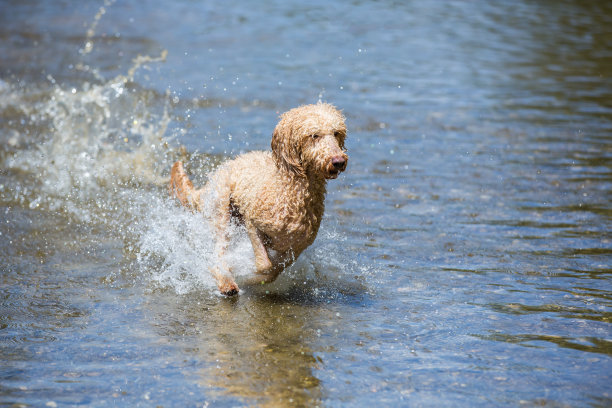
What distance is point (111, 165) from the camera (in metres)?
8.66

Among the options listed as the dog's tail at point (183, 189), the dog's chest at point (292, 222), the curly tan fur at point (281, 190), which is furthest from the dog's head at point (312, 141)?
the dog's tail at point (183, 189)

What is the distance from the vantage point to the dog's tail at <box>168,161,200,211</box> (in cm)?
610

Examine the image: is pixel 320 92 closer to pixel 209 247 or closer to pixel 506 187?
pixel 506 187

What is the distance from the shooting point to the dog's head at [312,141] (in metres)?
4.94

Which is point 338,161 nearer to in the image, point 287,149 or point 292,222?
point 287,149

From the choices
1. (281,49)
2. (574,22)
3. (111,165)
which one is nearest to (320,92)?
(281,49)

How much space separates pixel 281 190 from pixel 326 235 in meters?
1.66

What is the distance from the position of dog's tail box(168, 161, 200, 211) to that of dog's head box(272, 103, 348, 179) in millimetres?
1101

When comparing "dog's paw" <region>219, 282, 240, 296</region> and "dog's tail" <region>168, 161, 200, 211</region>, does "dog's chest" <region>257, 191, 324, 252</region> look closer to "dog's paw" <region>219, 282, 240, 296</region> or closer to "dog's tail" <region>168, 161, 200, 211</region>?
"dog's paw" <region>219, 282, 240, 296</region>

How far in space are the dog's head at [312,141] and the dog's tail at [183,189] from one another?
1101 millimetres

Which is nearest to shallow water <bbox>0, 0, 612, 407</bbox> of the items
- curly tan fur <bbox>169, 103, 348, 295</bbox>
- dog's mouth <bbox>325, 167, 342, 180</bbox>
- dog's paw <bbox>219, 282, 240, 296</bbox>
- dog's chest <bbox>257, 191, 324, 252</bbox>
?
dog's paw <bbox>219, 282, 240, 296</bbox>

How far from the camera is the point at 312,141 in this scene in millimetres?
5047

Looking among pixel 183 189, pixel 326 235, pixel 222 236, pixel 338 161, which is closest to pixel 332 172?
pixel 338 161

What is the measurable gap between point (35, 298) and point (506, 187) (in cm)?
524
